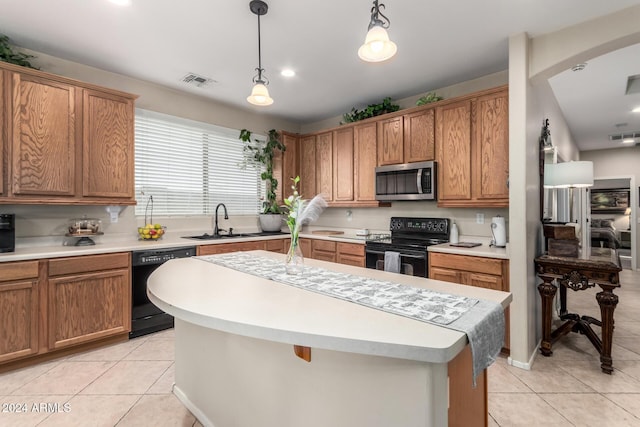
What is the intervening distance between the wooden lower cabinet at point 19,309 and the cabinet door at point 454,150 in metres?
3.89

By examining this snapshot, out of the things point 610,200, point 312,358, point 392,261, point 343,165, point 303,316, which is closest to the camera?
point 303,316

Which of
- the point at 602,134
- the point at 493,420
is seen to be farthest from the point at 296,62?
the point at 602,134

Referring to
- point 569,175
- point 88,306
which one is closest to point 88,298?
point 88,306

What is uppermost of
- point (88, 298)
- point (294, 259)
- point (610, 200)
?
point (610, 200)

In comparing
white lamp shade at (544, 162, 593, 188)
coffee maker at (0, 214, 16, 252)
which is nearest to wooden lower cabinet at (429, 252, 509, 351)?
white lamp shade at (544, 162, 593, 188)

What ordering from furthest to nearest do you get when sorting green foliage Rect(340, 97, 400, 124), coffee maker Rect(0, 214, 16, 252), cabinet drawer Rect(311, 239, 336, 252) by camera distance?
cabinet drawer Rect(311, 239, 336, 252)
green foliage Rect(340, 97, 400, 124)
coffee maker Rect(0, 214, 16, 252)

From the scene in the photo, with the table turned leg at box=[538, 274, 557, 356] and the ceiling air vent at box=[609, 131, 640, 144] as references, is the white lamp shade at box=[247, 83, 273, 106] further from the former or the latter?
the ceiling air vent at box=[609, 131, 640, 144]

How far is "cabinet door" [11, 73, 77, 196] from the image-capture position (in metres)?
2.58

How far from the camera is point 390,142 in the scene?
3855 millimetres

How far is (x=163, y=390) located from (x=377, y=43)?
2663 millimetres

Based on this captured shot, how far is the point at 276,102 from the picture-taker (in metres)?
4.30

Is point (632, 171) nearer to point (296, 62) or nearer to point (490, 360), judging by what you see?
point (296, 62)

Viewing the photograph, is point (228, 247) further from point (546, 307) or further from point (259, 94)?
point (546, 307)

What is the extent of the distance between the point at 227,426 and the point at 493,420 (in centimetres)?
162
